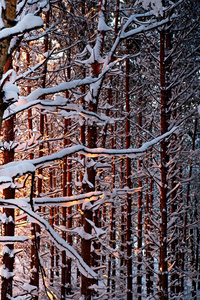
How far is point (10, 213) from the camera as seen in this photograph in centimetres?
617

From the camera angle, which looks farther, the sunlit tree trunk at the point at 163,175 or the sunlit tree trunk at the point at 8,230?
the sunlit tree trunk at the point at 163,175

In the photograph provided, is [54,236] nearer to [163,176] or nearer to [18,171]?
[18,171]

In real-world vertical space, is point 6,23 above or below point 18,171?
above

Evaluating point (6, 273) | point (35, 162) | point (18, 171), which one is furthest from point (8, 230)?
point (18, 171)

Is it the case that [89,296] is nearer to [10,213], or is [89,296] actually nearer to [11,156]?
[10,213]

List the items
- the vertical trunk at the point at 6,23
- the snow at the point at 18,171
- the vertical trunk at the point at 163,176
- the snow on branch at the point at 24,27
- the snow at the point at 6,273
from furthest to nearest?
the vertical trunk at the point at 163,176 → the snow at the point at 6,273 → the snow at the point at 18,171 → the vertical trunk at the point at 6,23 → the snow on branch at the point at 24,27

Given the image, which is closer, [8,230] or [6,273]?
[6,273]

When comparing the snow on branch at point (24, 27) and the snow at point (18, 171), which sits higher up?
the snow on branch at point (24, 27)

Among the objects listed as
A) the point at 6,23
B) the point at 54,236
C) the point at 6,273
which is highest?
the point at 6,23

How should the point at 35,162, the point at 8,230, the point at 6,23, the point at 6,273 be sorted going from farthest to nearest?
the point at 8,230
the point at 6,273
the point at 35,162
the point at 6,23

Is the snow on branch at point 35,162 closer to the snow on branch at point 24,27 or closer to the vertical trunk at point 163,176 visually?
the snow on branch at point 24,27

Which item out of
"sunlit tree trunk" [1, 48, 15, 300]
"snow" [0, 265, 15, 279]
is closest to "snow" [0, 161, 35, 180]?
"sunlit tree trunk" [1, 48, 15, 300]

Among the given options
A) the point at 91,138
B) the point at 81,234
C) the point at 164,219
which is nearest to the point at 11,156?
the point at 91,138

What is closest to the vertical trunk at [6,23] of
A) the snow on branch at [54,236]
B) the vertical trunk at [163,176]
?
the snow on branch at [54,236]
